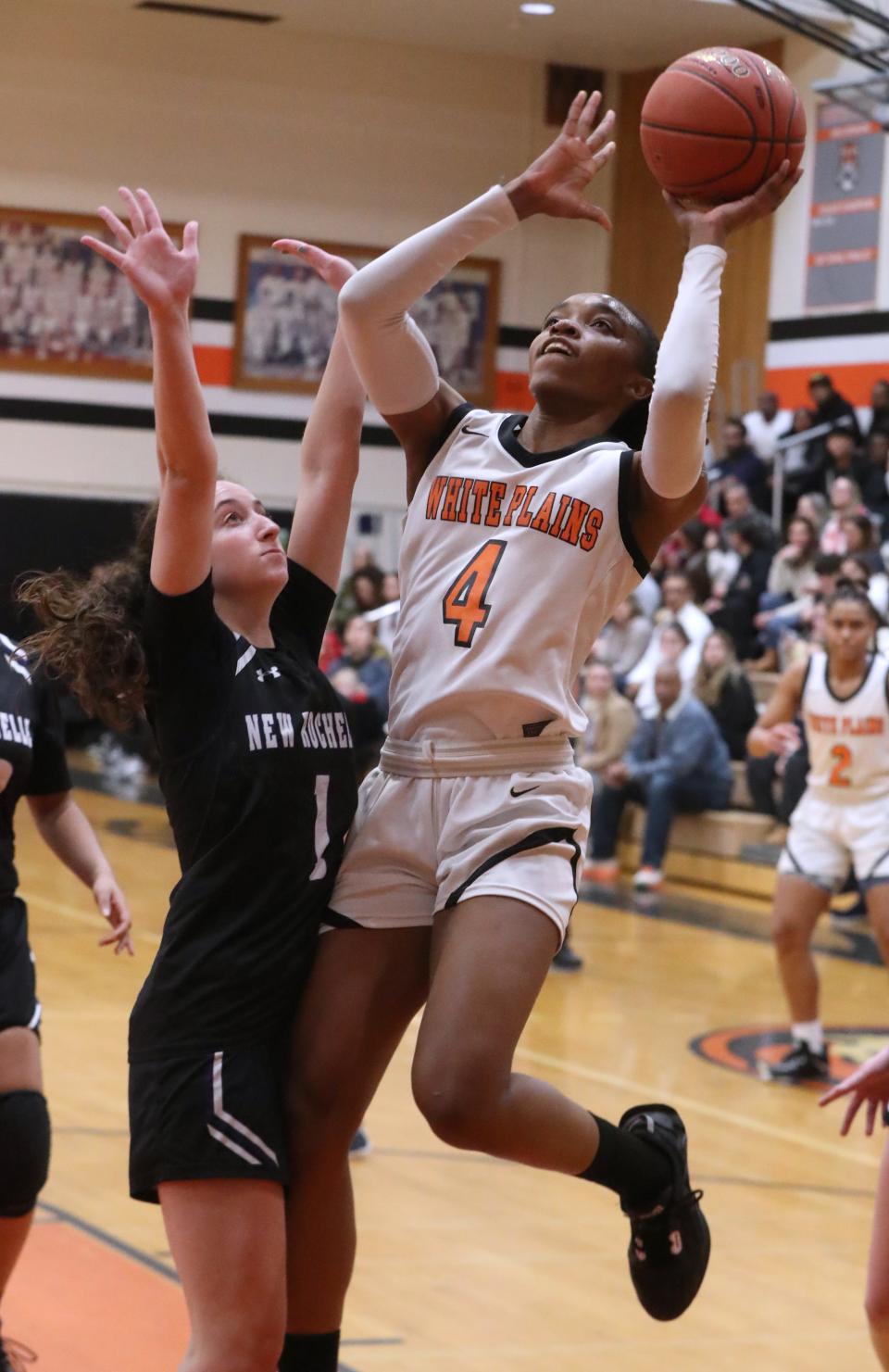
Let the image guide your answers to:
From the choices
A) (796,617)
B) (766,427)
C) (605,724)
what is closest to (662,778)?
(605,724)

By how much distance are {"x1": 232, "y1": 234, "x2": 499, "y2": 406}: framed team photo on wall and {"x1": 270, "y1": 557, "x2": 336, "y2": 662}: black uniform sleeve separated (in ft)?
50.2

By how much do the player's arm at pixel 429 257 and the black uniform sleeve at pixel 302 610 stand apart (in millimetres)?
324

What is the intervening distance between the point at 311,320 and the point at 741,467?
5151 millimetres

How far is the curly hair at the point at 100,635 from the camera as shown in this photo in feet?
9.66

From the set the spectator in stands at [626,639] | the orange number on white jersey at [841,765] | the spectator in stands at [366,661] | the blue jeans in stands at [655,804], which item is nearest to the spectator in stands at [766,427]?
the spectator in stands at [626,639]

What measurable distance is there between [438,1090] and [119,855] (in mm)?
8827

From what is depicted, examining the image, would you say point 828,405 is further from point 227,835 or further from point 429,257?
point 227,835

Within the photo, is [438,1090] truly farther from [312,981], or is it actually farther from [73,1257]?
[73,1257]

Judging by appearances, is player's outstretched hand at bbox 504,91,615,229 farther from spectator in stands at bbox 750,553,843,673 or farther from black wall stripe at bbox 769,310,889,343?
black wall stripe at bbox 769,310,889,343

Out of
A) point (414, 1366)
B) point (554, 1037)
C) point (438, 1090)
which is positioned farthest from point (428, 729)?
point (554, 1037)

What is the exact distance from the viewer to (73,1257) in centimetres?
477

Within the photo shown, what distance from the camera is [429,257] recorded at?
3096 mm

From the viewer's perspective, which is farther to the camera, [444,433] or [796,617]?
[796,617]

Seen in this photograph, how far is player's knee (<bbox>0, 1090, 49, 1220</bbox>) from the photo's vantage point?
362 cm
